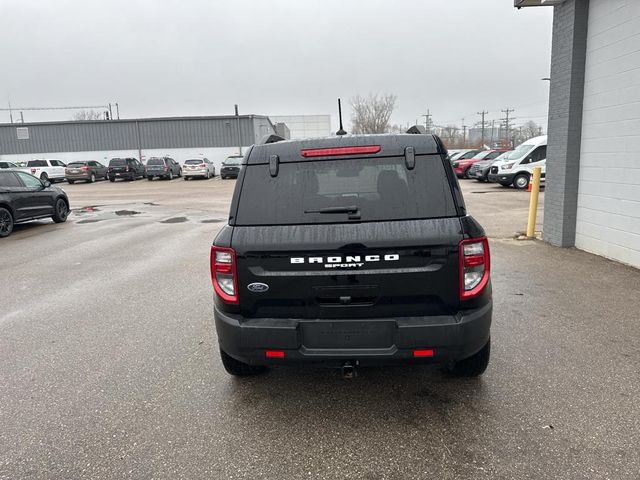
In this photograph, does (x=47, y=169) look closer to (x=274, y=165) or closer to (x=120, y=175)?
(x=120, y=175)

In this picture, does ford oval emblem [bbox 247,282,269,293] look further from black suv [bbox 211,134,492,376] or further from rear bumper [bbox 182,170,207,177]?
rear bumper [bbox 182,170,207,177]

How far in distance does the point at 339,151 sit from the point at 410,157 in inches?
18.1

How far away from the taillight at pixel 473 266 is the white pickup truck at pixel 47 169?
35.5 meters

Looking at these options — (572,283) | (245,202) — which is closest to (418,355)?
(245,202)

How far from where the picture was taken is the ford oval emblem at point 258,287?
2.93 meters

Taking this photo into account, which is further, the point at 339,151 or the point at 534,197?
the point at 534,197

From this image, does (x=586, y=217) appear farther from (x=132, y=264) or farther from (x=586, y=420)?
(x=132, y=264)

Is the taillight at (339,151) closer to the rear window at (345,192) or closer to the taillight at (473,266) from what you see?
the rear window at (345,192)

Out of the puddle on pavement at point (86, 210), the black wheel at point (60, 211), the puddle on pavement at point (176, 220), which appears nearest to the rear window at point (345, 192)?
the puddle on pavement at point (176, 220)

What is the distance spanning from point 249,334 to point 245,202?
2.79 feet

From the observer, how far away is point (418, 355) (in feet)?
9.41

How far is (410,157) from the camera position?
9.89 feet

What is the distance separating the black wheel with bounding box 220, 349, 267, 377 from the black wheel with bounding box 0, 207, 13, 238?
1032 centimetres

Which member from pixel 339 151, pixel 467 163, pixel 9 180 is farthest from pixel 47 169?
pixel 339 151
